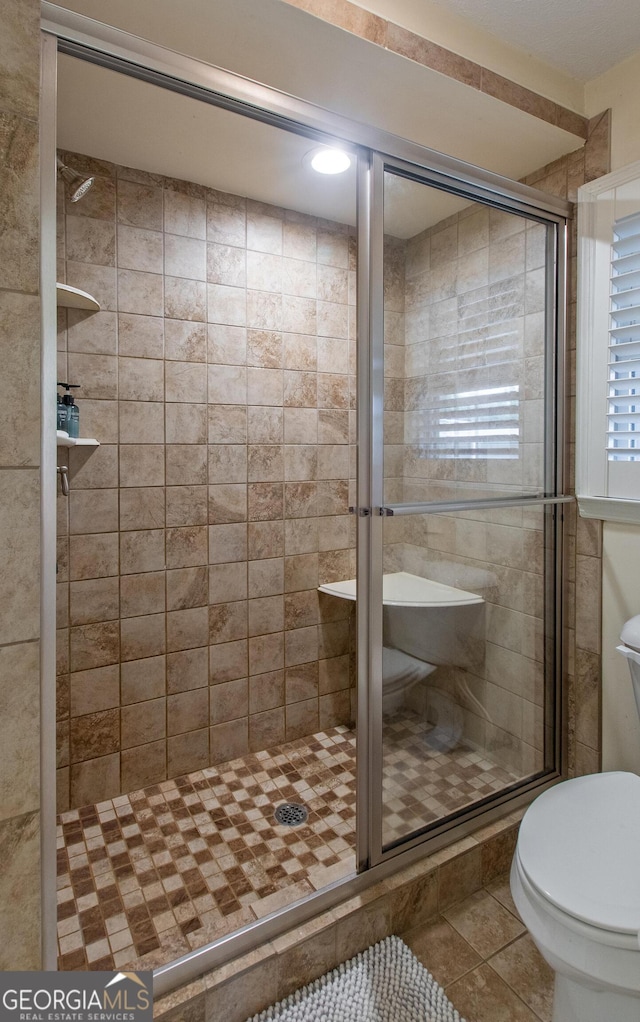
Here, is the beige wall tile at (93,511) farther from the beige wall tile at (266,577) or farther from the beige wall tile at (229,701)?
the beige wall tile at (229,701)

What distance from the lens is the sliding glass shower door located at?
1382mm

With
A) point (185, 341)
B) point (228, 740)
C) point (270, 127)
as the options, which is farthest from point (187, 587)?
point (270, 127)

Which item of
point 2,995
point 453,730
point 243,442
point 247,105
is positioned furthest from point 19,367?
point 453,730

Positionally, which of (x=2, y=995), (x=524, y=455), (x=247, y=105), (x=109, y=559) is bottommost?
(x=2, y=995)

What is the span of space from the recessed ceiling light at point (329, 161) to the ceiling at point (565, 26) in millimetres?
398

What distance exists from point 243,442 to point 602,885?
1.68 m

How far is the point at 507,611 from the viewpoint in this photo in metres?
1.68

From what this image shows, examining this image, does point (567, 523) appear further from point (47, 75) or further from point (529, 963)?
point (47, 75)

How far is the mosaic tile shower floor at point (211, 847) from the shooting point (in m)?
1.33

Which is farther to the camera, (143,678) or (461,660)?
(143,678)

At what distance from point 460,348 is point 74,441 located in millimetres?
1187

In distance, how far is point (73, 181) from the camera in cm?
169

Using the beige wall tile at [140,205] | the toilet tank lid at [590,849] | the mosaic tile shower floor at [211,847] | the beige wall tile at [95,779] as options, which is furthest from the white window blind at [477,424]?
the beige wall tile at [95,779]

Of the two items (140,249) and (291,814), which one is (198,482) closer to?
(140,249)
